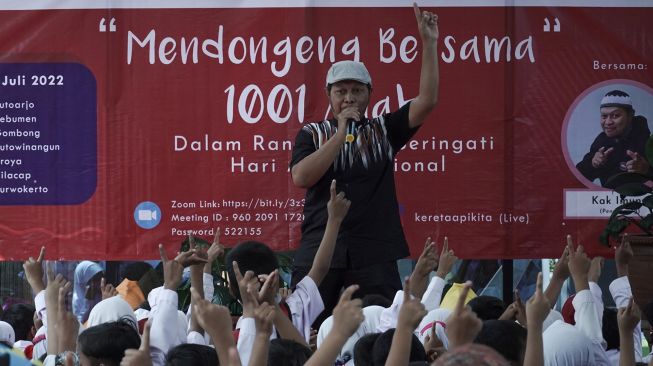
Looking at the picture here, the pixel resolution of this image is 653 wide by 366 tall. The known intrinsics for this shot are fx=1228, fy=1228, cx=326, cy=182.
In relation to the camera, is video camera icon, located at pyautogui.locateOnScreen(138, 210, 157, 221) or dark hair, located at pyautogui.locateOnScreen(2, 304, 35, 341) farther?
video camera icon, located at pyautogui.locateOnScreen(138, 210, 157, 221)

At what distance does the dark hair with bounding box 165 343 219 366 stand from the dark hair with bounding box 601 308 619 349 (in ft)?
7.10

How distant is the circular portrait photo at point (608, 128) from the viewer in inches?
295

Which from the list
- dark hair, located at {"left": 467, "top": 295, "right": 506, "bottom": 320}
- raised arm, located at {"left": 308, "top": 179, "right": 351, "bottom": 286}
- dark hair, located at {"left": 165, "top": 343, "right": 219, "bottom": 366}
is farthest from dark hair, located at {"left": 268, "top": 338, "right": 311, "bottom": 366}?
dark hair, located at {"left": 467, "top": 295, "right": 506, "bottom": 320}

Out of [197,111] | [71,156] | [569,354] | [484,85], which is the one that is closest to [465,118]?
[484,85]

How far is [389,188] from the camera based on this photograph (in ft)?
18.7

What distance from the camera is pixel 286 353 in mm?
3748

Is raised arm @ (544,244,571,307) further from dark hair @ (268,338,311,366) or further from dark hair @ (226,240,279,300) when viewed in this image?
dark hair @ (268,338,311,366)

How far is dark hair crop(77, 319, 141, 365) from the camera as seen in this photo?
3.99 metres

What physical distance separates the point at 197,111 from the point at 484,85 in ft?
5.80

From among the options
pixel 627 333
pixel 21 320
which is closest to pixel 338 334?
pixel 627 333

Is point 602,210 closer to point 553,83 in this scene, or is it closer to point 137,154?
point 553,83

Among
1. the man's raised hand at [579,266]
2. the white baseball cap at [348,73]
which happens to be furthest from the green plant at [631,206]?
the man's raised hand at [579,266]

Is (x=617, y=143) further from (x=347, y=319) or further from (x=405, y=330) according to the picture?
(x=347, y=319)

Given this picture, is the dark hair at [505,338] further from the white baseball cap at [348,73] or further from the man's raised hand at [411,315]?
the white baseball cap at [348,73]
